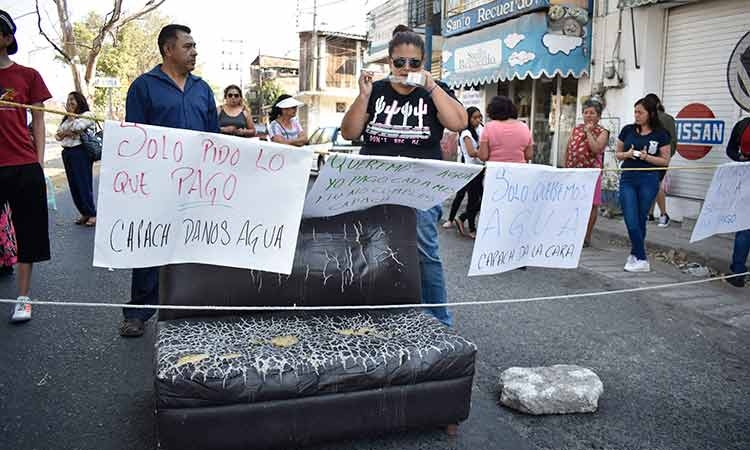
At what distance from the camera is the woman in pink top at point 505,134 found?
657 centimetres

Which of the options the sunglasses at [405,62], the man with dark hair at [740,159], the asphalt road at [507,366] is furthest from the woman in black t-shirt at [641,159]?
the sunglasses at [405,62]

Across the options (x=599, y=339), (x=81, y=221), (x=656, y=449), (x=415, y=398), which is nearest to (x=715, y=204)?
(x=599, y=339)

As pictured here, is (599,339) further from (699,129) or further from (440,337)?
(699,129)

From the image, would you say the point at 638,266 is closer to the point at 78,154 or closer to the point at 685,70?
the point at 685,70

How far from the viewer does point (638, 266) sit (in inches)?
254

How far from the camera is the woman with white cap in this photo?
7715 millimetres

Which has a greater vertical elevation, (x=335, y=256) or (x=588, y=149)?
(x=588, y=149)

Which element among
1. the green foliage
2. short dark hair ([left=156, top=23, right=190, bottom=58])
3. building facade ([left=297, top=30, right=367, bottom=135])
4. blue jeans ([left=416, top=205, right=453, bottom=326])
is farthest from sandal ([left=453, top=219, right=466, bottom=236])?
building facade ([left=297, top=30, right=367, bottom=135])

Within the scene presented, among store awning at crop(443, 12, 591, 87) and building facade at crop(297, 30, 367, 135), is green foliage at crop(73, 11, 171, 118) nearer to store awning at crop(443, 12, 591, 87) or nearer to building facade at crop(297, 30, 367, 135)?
building facade at crop(297, 30, 367, 135)

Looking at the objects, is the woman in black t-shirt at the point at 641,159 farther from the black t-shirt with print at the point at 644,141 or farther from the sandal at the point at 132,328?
the sandal at the point at 132,328

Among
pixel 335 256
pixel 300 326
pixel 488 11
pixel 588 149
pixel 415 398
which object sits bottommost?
pixel 415 398

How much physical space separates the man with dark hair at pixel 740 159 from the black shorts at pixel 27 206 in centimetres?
575

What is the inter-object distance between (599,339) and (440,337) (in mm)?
1900

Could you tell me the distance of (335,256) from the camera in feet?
10.9
